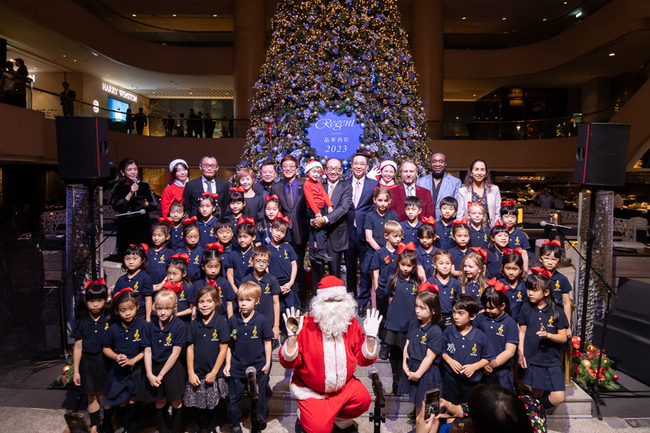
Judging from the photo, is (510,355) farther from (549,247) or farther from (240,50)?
(240,50)

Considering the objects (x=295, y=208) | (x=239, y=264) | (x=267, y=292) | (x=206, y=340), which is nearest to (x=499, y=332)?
(x=267, y=292)

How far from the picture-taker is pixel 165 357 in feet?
11.1

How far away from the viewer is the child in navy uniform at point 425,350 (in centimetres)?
328

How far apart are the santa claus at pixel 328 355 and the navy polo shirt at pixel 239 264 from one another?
130 cm

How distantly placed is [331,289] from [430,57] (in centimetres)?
1350

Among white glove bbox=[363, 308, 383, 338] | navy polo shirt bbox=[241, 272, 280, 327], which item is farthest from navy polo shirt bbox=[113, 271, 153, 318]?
white glove bbox=[363, 308, 383, 338]

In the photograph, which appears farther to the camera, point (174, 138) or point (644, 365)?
point (174, 138)

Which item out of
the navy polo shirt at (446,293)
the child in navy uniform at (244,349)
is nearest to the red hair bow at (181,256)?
the child in navy uniform at (244,349)

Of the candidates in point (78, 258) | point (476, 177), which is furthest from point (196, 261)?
point (476, 177)

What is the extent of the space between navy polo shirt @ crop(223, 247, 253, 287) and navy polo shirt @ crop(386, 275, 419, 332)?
4.79ft

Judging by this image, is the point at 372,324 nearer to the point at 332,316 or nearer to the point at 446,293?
the point at 332,316

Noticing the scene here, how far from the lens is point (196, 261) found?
431 cm

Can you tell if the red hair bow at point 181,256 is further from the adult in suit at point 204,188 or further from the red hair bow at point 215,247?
the adult in suit at point 204,188

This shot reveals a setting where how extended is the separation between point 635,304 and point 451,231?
2551 mm
